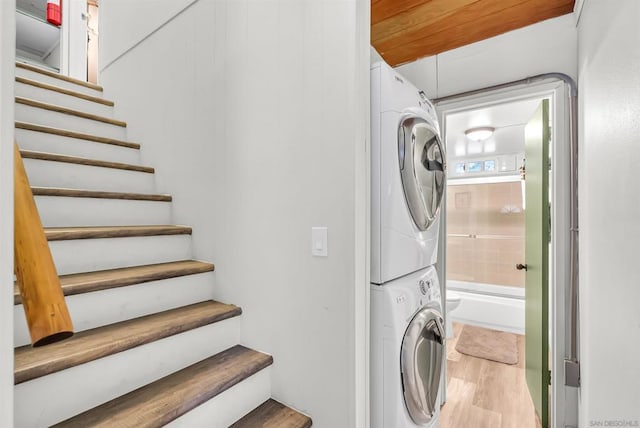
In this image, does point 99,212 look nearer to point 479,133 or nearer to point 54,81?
point 54,81

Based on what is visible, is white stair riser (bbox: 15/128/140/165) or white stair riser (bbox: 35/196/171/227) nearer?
white stair riser (bbox: 35/196/171/227)

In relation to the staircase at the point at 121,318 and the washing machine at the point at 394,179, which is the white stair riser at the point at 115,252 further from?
the washing machine at the point at 394,179

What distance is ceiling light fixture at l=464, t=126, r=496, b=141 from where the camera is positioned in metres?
3.38

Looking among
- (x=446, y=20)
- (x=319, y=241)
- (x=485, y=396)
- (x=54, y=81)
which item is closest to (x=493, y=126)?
(x=446, y=20)

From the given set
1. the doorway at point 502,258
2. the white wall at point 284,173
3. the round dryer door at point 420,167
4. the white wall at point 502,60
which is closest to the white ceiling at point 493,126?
the doorway at point 502,258

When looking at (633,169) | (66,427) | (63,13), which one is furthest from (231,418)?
(63,13)

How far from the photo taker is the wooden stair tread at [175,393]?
99cm

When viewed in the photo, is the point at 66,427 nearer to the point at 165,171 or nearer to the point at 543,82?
the point at 165,171

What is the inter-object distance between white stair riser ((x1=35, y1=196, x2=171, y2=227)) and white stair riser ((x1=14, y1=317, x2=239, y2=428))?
0.90 metres

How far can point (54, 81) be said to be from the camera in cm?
236

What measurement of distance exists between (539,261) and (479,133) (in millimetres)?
1924

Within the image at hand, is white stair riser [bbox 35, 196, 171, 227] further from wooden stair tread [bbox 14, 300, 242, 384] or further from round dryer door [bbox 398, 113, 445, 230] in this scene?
round dryer door [bbox 398, 113, 445, 230]

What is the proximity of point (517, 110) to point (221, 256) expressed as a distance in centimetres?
301

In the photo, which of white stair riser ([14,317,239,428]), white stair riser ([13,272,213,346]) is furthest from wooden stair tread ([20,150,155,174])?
white stair riser ([14,317,239,428])
